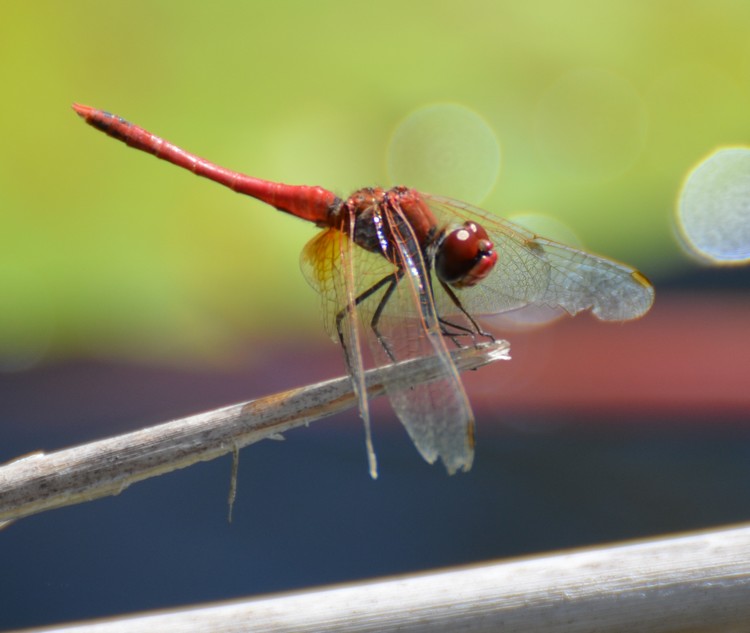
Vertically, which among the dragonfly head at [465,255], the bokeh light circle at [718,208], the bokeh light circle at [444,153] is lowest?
the dragonfly head at [465,255]

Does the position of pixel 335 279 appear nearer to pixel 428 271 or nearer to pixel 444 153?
pixel 428 271

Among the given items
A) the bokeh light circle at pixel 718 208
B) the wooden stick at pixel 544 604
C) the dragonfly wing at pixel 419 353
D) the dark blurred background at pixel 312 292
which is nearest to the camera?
the wooden stick at pixel 544 604

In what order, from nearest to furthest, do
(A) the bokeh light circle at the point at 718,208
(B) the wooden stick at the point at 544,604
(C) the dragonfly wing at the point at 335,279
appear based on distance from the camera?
(B) the wooden stick at the point at 544,604
(C) the dragonfly wing at the point at 335,279
(A) the bokeh light circle at the point at 718,208

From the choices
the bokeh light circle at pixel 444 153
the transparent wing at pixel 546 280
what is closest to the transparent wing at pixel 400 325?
the transparent wing at pixel 546 280

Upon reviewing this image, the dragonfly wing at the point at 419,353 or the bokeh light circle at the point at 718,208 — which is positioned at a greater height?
the bokeh light circle at the point at 718,208

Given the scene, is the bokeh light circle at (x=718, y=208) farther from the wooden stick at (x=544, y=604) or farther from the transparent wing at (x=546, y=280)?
the wooden stick at (x=544, y=604)

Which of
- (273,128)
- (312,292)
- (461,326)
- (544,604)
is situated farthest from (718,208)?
(544,604)

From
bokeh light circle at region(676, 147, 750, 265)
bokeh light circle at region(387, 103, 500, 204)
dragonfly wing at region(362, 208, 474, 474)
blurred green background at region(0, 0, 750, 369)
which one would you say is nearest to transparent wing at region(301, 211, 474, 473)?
dragonfly wing at region(362, 208, 474, 474)
